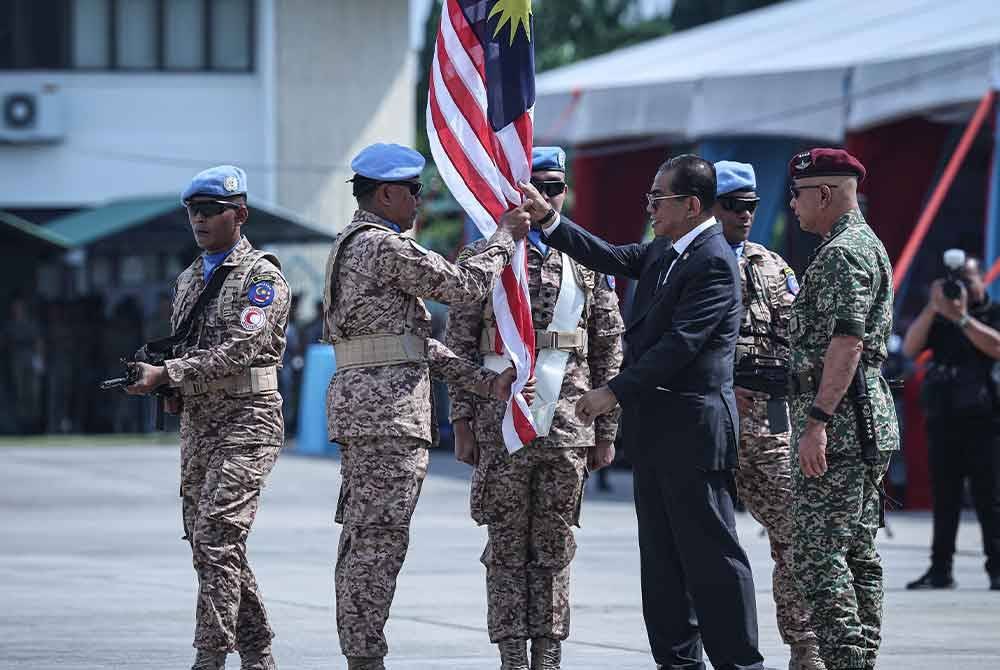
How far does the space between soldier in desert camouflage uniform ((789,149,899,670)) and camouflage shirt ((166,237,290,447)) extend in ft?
7.10

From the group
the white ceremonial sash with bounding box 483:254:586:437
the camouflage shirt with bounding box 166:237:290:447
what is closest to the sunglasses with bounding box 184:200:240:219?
the camouflage shirt with bounding box 166:237:290:447

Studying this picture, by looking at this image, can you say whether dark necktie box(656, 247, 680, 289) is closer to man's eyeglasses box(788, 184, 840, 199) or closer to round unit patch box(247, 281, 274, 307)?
man's eyeglasses box(788, 184, 840, 199)

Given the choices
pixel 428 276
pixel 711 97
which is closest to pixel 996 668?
pixel 428 276

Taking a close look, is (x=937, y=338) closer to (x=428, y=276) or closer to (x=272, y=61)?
(x=428, y=276)

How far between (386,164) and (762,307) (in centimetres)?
197

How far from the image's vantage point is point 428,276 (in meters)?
7.82

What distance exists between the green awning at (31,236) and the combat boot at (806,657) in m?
20.4

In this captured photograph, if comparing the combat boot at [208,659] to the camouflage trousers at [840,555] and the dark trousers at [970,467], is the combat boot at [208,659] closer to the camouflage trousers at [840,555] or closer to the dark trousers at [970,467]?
the camouflage trousers at [840,555]

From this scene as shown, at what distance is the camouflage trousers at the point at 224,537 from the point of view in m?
7.92

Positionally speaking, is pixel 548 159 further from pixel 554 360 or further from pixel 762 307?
pixel 762 307

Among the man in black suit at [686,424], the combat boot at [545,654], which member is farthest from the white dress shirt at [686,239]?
the combat boot at [545,654]

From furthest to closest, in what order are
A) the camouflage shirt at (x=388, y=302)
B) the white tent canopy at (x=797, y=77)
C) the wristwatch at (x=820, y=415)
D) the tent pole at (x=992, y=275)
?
the white tent canopy at (x=797, y=77) → the tent pole at (x=992, y=275) → the camouflage shirt at (x=388, y=302) → the wristwatch at (x=820, y=415)

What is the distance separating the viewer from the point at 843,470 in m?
7.50

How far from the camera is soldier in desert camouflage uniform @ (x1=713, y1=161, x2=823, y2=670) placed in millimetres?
8406
